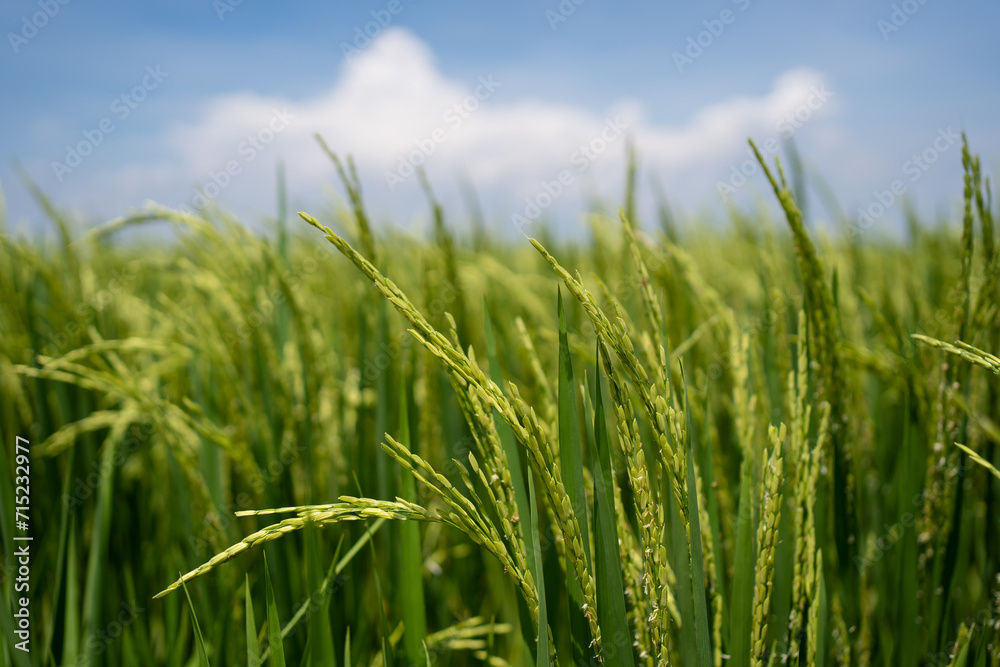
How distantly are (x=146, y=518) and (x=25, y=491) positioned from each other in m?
0.33

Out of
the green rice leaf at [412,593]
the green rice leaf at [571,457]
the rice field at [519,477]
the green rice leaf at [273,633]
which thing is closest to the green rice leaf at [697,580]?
the rice field at [519,477]

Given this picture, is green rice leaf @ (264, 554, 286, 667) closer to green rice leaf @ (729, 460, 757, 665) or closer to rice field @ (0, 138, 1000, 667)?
rice field @ (0, 138, 1000, 667)

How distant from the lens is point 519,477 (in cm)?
71

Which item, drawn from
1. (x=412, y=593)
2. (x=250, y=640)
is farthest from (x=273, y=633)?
(x=412, y=593)

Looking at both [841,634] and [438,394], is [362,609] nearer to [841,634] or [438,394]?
[438,394]

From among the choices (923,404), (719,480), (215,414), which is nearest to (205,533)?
(215,414)

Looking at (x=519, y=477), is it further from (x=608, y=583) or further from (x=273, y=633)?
(x=273, y=633)

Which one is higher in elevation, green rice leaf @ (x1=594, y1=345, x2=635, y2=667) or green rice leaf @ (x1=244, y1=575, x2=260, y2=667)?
green rice leaf @ (x1=594, y1=345, x2=635, y2=667)

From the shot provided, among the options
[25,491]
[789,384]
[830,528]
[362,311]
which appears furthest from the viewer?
[25,491]

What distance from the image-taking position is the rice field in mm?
629

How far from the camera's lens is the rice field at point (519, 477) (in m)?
0.63

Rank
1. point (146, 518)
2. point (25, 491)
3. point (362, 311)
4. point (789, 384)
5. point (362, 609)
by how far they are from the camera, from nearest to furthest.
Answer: point (789, 384)
point (362, 609)
point (362, 311)
point (25, 491)
point (146, 518)

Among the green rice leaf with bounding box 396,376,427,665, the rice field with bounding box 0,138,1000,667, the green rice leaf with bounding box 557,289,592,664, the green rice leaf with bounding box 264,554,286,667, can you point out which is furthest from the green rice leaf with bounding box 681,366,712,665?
the green rice leaf with bounding box 264,554,286,667

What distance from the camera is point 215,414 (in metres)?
1.38
